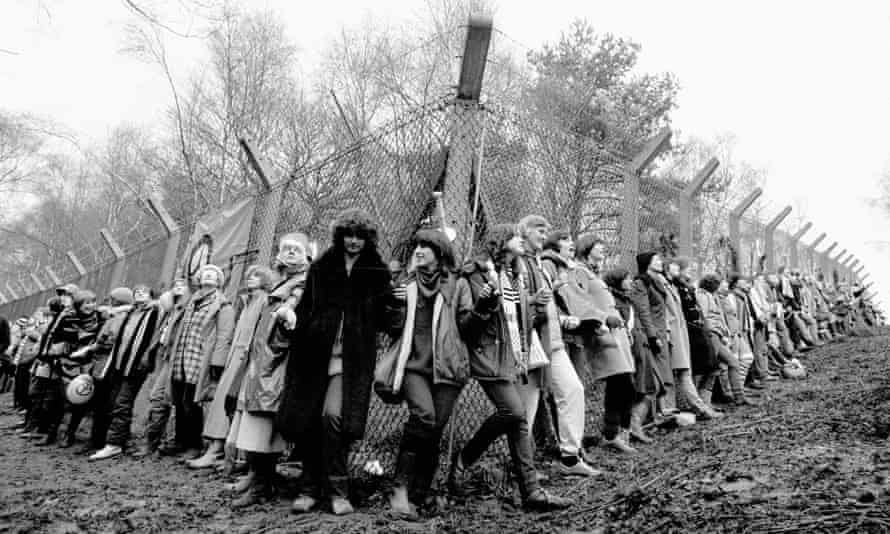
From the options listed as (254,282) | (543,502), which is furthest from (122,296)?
(543,502)

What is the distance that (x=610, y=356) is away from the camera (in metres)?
4.64

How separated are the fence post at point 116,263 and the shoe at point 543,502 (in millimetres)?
7273

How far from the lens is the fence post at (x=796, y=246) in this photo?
12.7 m

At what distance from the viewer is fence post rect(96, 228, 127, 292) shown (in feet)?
28.5

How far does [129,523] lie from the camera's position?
342 centimetres

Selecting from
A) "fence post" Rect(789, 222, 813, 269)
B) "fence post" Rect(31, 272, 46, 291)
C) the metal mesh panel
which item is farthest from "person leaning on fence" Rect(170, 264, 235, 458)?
"fence post" Rect(31, 272, 46, 291)

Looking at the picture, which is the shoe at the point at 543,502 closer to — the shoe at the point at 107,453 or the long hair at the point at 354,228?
the long hair at the point at 354,228

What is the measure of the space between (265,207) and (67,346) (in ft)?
9.65

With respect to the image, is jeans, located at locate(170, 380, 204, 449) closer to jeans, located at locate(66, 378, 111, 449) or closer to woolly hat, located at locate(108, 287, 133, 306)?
jeans, located at locate(66, 378, 111, 449)

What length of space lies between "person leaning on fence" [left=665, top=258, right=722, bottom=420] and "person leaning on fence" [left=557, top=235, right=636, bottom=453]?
1.07m

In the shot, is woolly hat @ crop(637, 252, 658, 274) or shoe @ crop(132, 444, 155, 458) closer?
shoe @ crop(132, 444, 155, 458)

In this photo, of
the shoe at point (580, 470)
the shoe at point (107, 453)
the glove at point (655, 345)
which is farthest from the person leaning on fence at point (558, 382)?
the shoe at point (107, 453)

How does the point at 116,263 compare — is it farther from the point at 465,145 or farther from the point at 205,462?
the point at 465,145

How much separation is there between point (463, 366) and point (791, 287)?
981cm
